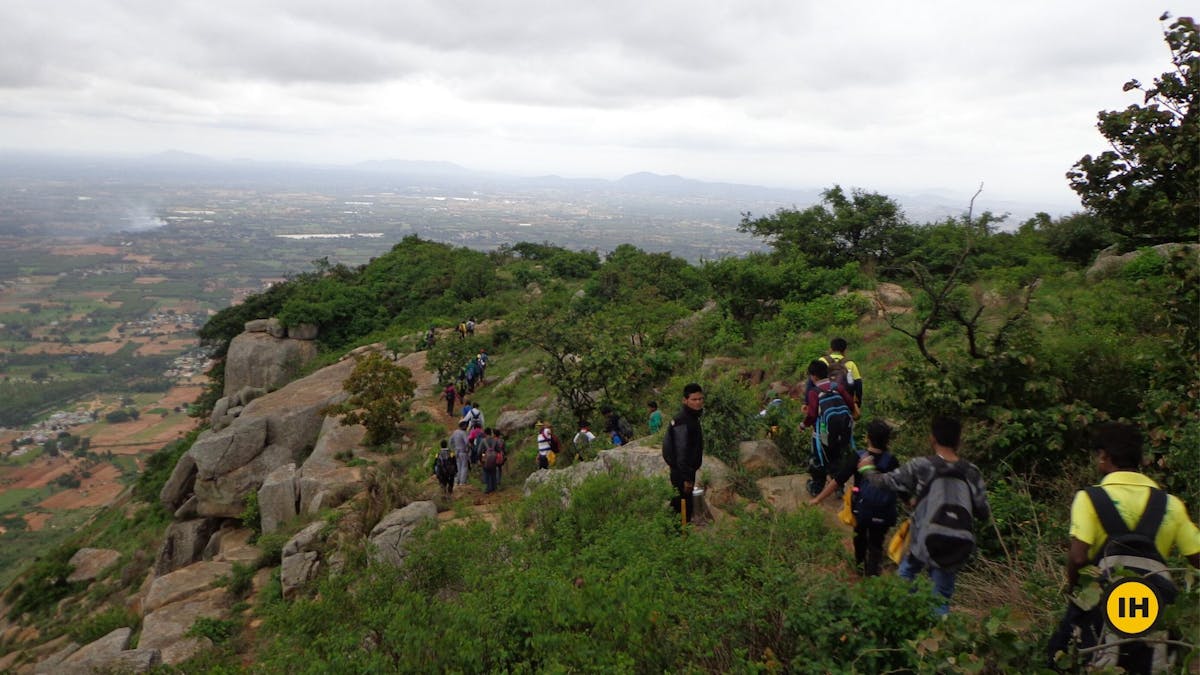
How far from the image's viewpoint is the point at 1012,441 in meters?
5.11

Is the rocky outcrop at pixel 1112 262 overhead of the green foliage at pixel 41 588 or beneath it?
overhead

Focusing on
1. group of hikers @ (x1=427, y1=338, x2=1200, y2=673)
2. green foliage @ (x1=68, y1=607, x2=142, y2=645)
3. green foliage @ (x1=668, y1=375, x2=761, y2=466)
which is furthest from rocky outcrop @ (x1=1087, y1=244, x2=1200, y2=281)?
green foliage @ (x1=68, y1=607, x2=142, y2=645)

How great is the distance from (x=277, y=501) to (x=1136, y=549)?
11.8m

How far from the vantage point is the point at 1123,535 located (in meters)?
2.58

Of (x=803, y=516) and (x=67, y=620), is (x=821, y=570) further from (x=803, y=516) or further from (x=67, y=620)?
(x=67, y=620)

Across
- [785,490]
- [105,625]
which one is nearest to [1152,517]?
[785,490]

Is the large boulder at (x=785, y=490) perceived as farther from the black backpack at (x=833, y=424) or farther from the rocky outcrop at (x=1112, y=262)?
the rocky outcrop at (x=1112, y=262)

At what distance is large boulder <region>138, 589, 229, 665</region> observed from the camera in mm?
6770

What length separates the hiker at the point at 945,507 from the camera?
341 cm

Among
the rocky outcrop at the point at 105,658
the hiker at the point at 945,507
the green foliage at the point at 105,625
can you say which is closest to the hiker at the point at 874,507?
the hiker at the point at 945,507

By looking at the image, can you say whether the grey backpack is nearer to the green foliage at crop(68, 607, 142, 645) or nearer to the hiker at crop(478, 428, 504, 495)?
the hiker at crop(478, 428, 504, 495)

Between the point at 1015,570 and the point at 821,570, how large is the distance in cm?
130

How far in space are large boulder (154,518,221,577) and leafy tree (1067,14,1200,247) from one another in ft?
54.2

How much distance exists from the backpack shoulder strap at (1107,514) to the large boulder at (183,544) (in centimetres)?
1476
